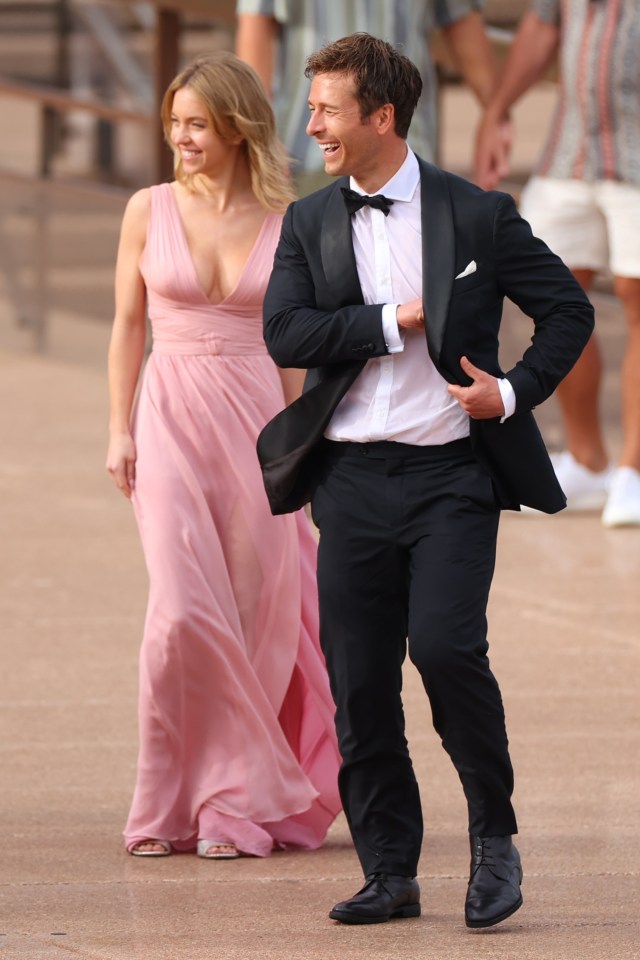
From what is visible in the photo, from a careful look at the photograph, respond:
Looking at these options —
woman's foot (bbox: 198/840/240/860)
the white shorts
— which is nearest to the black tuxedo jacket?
woman's foot (bbox: 198/840/240/860)

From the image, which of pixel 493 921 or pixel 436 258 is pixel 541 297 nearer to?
pixel 436 258

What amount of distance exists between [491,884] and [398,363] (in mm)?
1089

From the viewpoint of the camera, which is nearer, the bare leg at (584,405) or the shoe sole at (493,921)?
the shoe sole at (493,921)

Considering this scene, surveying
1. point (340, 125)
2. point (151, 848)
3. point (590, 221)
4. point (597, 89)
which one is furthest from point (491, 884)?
point (597, 89)

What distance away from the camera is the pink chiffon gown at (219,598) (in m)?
5.10

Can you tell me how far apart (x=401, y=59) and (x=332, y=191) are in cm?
31

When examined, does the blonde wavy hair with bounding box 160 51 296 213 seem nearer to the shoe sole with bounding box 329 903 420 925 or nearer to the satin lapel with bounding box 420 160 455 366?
the satin lapel with bounding box 420 160 455 366

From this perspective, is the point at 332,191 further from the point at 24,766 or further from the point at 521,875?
the point at 24,766

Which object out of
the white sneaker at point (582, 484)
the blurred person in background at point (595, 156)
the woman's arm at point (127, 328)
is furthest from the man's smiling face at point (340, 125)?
the white sneaker at point (582, 484)

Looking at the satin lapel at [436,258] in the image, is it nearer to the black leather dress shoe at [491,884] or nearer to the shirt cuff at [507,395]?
the shirt cuff at [507,395]

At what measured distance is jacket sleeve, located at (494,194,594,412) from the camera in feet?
14.3

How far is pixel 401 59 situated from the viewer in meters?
4.38

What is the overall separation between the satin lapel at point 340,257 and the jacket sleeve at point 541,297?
0.30 m

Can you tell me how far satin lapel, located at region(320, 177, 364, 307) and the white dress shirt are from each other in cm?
3
